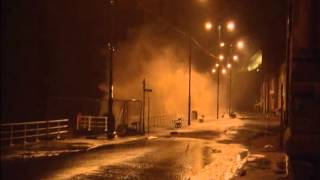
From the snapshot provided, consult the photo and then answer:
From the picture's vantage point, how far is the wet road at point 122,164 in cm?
1490

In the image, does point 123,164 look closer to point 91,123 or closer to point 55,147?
point 55,147

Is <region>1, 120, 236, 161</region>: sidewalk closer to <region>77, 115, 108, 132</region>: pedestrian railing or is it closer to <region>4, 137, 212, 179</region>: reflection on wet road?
<region>4, 137, 212, 179</region>: reflection on wet road

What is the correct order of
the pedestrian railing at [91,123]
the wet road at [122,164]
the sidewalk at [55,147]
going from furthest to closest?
the pedestrian railing at [91,123]
the sidewalk at [55,147]
the wet road at [122,164]

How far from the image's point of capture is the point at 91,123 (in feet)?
103

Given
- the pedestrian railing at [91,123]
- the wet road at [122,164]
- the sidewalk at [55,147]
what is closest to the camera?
the wet road at [122,164]

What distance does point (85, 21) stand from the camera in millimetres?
46562

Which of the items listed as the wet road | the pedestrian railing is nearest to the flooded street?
the wet road

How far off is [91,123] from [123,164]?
14.3 metres

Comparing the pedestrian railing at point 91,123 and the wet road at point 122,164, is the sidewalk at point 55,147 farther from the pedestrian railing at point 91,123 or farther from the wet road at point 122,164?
the pedestrian railing at point 91,123

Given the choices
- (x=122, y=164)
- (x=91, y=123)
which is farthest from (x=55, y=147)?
(x=91, y=123)

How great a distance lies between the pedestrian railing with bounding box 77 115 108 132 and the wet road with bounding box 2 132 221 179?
642cm

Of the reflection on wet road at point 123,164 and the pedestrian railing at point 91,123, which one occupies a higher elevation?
the pedestrian railing at point 91,123

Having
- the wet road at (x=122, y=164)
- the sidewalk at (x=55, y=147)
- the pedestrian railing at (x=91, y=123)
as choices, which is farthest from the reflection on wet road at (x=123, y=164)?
the pedestrian railing at (x=91, y=123)

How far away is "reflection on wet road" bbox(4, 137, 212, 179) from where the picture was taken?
1490 cm
